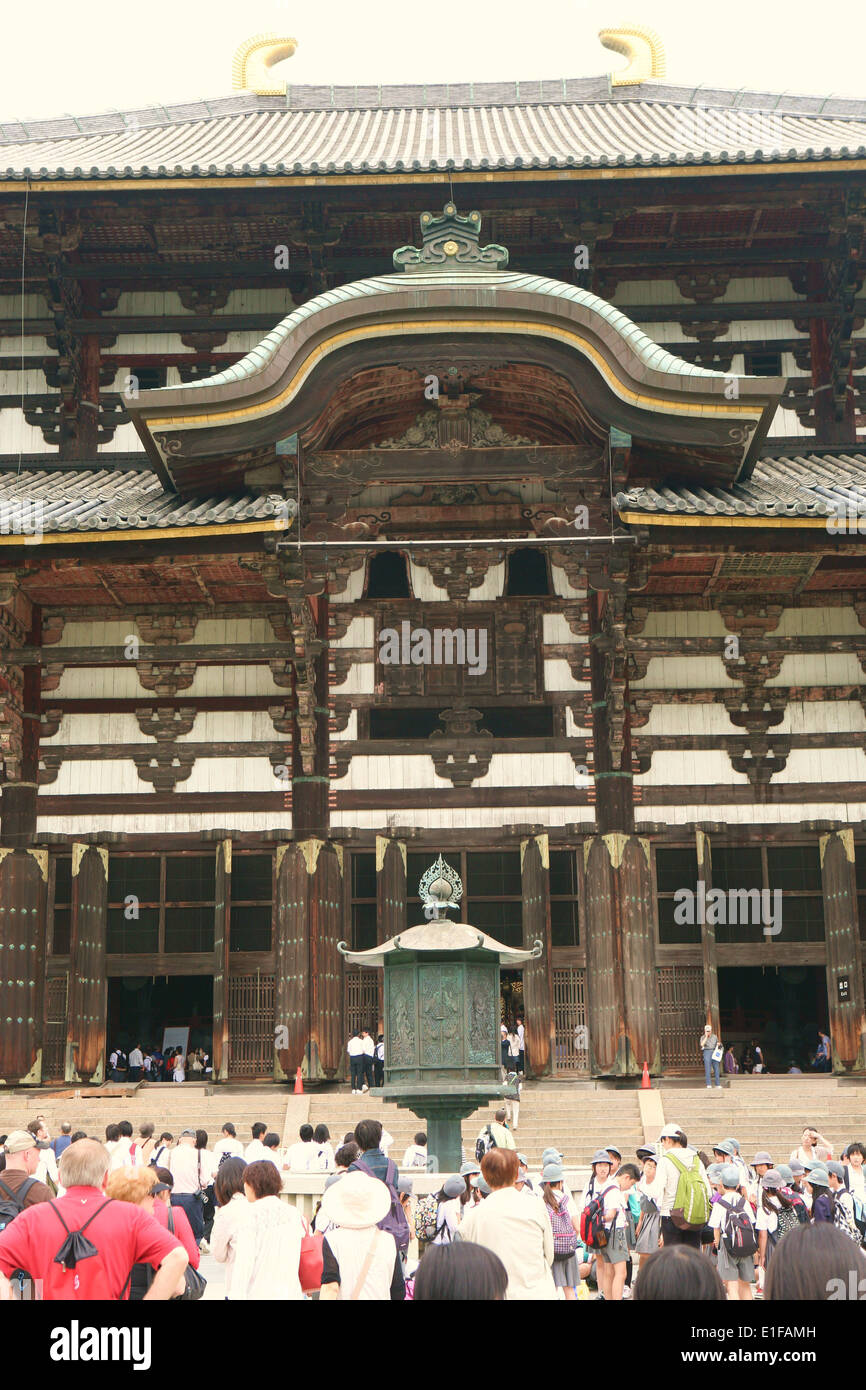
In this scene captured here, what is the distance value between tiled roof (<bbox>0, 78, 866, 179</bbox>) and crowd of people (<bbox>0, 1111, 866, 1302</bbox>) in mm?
14855

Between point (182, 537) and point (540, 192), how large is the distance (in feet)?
24.1

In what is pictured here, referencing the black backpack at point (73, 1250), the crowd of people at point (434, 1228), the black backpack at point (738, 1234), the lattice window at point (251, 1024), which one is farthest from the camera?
the lattice window at point (251, 1024)

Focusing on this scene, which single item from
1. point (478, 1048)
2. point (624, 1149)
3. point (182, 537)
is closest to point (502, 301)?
point (182, 537)

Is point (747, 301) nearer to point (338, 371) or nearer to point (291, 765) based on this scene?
point (338, 371)

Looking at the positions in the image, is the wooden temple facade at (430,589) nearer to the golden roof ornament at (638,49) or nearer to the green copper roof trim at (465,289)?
the green copper roof trim at (465,289)

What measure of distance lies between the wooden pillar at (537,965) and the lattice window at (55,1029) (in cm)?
612

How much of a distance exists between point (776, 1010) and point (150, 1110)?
1361cm

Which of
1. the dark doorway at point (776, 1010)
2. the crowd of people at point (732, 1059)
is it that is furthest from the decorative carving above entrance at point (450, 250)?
the dark doorway at point (776, 1010)

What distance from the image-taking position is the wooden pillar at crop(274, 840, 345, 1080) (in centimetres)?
1953

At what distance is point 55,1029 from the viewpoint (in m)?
20.1

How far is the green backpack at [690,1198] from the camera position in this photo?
1055 centimetres

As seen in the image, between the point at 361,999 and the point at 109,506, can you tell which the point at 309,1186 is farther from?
the point at 109,506

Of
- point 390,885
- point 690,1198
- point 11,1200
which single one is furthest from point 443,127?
point 11,1200

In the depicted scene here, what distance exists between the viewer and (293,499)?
19266 millimetres
